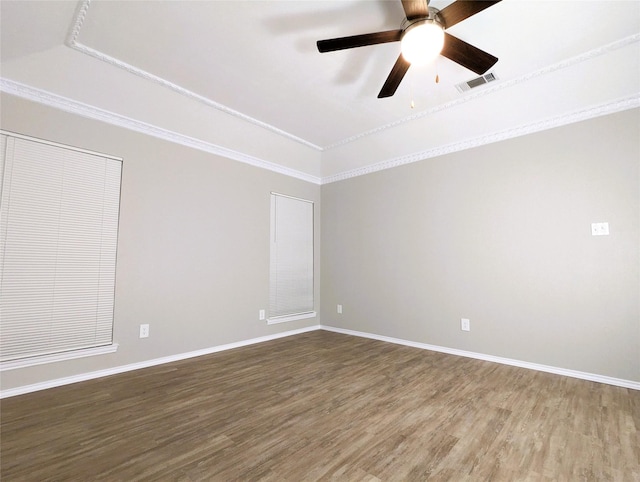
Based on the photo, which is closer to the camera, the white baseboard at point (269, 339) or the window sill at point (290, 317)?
the white baseboard at point (269, 339)

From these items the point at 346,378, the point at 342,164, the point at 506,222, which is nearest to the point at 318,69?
the point at 342,164

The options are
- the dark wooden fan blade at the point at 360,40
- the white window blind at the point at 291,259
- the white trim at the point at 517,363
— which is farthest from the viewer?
the white window blind at the point at 291,259

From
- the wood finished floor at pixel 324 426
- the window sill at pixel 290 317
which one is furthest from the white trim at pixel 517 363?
the window sill at pixel 290 317

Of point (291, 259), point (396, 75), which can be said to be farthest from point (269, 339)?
point (396, 75)

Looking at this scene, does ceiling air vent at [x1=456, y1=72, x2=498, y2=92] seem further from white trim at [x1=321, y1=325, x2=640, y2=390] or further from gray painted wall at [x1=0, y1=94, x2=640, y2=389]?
white trim at [x1=321, y1=325, x2=640, y2=390]

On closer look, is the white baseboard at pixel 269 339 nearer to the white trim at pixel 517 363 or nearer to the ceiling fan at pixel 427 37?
the white trim at pixel 517 363

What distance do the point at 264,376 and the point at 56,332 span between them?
6.10 feet

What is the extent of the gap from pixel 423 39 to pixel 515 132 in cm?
207

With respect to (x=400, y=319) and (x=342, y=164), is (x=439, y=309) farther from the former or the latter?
(x=342, y=164)

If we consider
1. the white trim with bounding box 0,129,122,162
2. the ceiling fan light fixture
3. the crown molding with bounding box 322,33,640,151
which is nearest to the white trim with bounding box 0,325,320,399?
the white trim with bounding box 0,129,122,162

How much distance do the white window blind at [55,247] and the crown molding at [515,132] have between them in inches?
131

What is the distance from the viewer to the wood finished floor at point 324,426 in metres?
1.50

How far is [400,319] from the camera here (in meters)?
3.98

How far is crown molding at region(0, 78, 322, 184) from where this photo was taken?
8.00 ft
